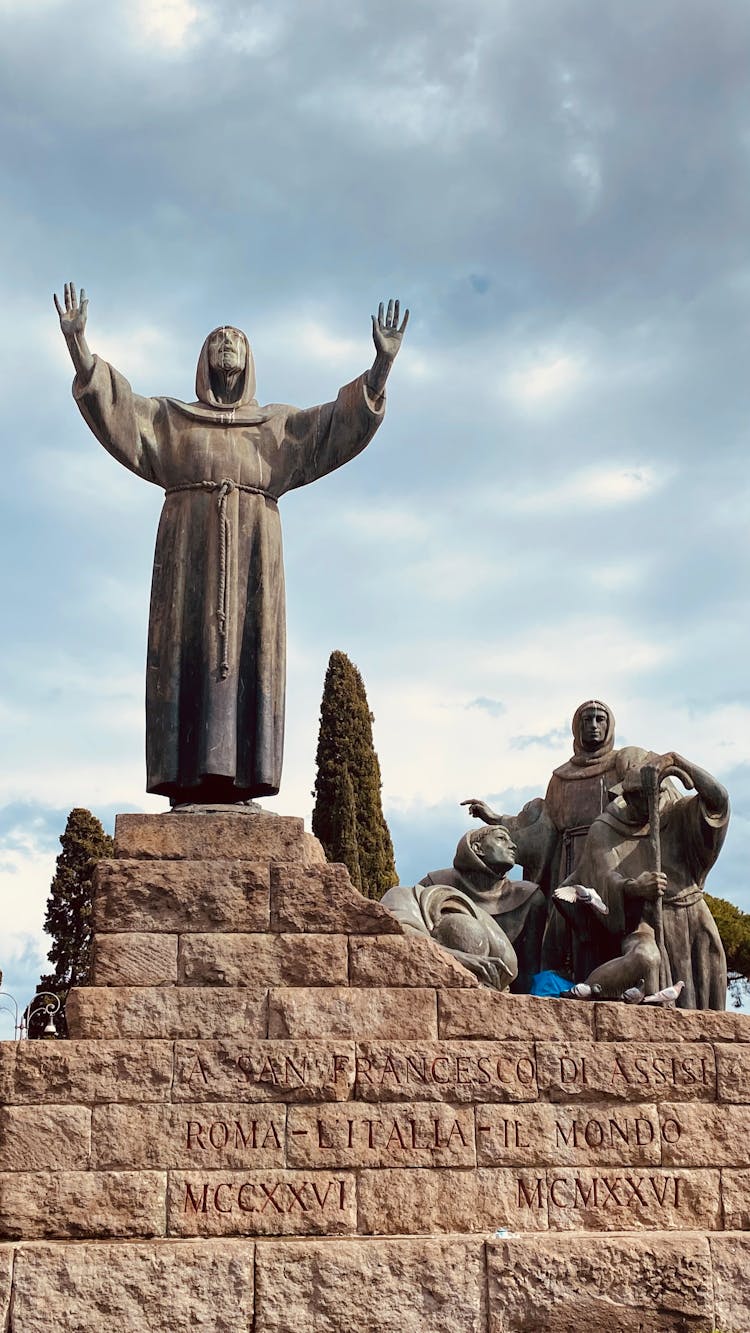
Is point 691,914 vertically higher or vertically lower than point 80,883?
lower

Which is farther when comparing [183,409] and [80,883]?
[80,883]

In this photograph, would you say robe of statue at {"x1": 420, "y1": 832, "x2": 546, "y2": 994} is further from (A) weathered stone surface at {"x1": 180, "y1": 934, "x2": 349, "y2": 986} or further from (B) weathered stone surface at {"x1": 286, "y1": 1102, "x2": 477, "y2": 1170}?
(B) weathered stone surface at {"x1": 286, "y1": 1102, "x2": 477, "y2": 1170}

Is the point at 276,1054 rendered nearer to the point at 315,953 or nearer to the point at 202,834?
the point at 315,953

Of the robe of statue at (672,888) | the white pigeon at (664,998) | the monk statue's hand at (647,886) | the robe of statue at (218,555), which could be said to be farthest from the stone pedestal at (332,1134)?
the robe of statue at (672,888)

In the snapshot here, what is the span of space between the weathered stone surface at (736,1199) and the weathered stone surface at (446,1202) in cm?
104

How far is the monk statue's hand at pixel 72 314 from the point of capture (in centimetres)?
994

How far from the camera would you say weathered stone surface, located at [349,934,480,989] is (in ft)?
29.8

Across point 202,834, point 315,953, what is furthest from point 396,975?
point 202,834

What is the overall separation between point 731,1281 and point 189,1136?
2974 mm

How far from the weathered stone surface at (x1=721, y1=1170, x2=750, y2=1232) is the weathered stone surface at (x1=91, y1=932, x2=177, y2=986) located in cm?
324

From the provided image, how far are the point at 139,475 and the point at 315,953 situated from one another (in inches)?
130

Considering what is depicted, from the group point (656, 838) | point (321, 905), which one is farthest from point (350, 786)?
point (321, 905)

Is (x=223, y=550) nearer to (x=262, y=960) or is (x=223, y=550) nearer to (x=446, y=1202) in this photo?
(x=262, y=960)

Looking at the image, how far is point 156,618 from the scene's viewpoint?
33.2 feet
